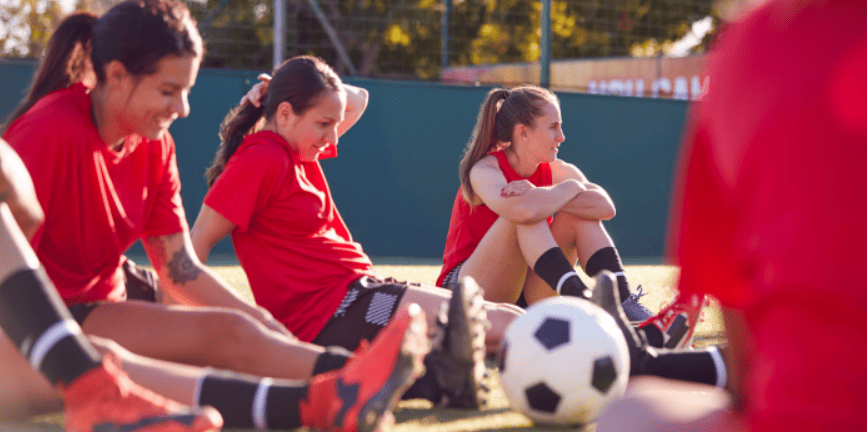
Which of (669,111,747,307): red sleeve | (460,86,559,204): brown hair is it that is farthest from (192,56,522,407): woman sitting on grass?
(669,111,747,307): red sleeve

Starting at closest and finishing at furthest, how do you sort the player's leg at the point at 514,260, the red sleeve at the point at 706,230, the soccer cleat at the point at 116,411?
the red sleeve at the point at 706,230, the soccer cleat at the point at 116,411, the player's leg at the point at 514,260

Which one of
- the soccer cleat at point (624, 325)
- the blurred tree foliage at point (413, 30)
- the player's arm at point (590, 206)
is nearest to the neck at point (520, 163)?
the player's arm at point (590, 206)

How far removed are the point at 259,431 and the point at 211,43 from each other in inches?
303

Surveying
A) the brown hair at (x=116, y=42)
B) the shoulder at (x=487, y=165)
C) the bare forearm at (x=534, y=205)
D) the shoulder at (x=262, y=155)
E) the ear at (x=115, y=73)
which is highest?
the brown hair at (x=116, y=42)

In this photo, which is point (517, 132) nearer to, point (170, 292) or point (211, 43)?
point (170, 292)

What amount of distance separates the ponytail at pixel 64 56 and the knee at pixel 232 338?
0.87 meters

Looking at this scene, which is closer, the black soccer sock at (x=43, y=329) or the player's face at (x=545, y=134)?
the black soccer sock at (x=43, y=329)

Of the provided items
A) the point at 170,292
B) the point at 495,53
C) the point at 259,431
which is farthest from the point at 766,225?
the point at 495,53

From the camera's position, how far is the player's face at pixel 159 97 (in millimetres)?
2180

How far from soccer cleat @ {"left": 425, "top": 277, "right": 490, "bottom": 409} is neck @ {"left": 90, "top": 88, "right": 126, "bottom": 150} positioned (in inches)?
44.6

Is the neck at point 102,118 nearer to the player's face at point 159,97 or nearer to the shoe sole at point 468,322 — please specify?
the player's face at point 159,97

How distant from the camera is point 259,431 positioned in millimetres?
1854

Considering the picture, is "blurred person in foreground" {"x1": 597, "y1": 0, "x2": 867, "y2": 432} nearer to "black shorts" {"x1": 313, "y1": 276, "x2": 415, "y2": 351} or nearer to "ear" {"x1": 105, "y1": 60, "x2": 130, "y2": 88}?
"ear" {"x1": 105, "y1": 60, "x2": 130, "y2": 88}

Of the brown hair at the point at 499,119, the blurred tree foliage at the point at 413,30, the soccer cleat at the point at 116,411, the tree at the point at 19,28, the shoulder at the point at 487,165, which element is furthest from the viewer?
the blurred tree foliage at the point at 413,30
